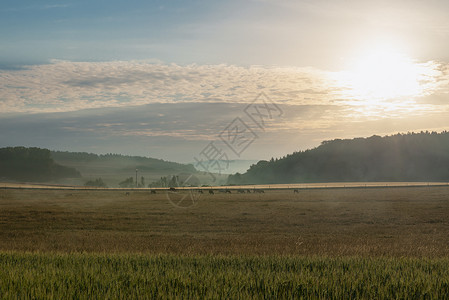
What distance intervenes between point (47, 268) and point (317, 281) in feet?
22.8

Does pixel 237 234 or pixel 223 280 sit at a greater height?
pixel 223 280

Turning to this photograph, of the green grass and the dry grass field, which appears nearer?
the green grass

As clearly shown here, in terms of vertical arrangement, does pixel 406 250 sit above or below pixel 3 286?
below

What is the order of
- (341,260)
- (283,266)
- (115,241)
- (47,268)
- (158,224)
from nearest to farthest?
1. (47,268)
2. (283,266)
3. (341,260)
4. (115,241)
5. (158,224)

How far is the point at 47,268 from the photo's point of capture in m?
→ 11.7

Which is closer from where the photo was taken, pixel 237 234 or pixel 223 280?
pixel 223 280

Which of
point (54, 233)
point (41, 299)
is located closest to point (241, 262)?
point (41, 299)

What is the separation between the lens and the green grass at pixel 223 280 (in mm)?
9109

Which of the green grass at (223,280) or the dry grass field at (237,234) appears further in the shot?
the dry grass field at (237,234)

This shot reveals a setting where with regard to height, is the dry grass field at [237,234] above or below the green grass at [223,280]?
below

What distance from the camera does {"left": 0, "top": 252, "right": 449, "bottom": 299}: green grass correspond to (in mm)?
9109

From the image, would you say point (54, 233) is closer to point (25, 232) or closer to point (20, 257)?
point (25, 232)

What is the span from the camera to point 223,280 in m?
10.5

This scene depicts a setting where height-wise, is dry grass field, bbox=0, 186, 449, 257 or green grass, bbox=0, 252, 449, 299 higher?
green grass, bbox=0, 252, 449, 299
